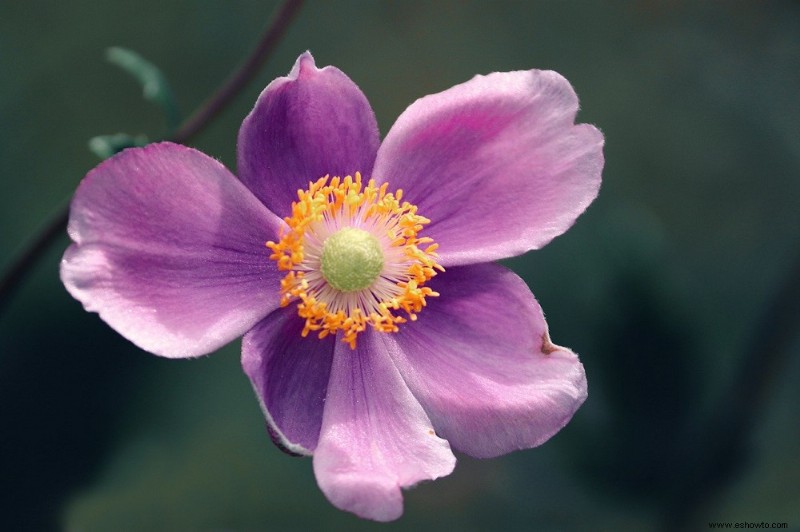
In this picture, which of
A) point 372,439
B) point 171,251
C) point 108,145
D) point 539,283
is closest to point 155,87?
point 108,145

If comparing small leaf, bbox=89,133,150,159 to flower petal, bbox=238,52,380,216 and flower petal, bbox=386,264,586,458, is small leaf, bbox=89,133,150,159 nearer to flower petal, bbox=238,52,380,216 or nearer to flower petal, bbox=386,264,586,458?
flower petal, bbox=238,52,380,216

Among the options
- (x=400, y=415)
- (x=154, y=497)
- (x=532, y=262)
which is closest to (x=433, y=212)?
(x=400, y=415)

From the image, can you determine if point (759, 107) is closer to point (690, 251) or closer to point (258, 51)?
point (690, 251)

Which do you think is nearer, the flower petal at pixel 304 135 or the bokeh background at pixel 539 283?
the flower petal at pixel 304 135

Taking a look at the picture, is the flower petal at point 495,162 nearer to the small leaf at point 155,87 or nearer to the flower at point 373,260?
the flower at point 373,260

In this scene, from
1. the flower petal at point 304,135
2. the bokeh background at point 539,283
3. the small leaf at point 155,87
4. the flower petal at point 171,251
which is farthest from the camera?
the bokeh background at point 539,283

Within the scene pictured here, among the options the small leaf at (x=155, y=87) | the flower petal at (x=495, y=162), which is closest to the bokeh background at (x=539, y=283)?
the small leaf at (x=155, y=87)

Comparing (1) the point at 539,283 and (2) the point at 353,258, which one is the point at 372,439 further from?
(1) the point at 539,283

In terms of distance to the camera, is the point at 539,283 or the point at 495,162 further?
the point at 539,283
